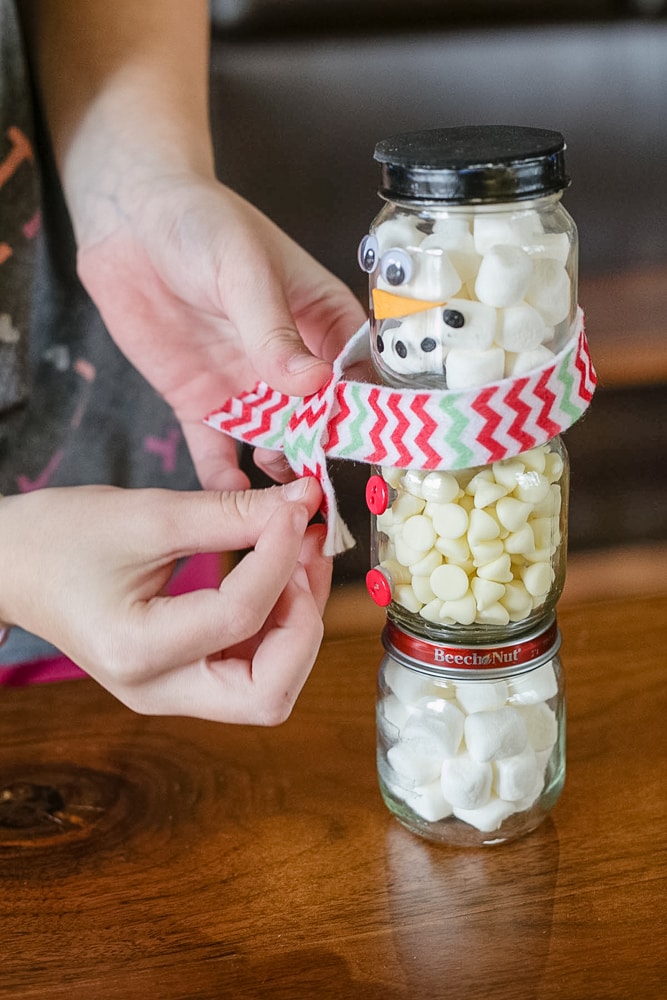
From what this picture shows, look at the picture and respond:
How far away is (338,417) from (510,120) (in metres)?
1.23

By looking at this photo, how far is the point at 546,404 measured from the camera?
0.50 meters

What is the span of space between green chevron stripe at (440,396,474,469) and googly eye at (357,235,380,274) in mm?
72

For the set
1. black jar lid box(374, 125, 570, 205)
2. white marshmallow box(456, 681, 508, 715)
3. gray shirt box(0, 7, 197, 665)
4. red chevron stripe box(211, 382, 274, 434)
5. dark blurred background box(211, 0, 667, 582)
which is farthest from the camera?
dark blurred background box(211, 0, 667, 582)

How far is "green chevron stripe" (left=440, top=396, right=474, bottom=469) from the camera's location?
494 mm

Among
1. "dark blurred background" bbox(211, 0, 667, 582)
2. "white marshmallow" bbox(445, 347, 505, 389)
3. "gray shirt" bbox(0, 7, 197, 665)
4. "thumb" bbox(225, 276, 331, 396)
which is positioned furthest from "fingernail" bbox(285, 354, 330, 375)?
"dark blurred background" bbox(211, 0, 667, 582)

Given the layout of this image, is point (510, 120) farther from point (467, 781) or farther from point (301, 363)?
point (467, 781)

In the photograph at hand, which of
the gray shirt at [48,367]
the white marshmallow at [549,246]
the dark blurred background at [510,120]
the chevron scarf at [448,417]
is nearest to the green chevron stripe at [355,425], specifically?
the chevron scarf at [448,417]

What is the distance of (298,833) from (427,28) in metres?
1.33

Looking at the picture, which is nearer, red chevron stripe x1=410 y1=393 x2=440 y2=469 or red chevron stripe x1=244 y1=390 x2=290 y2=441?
red chevron stripe x1=410 y1=393 x2=440 y2=469

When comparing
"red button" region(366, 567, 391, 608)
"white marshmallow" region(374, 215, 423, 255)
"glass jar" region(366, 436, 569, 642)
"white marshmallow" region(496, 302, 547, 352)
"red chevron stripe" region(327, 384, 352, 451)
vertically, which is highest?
"white marshmallow" region(374, 215, 423, 255)

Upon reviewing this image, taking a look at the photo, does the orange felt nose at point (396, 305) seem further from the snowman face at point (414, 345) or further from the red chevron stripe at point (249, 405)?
the red chevron stripe at point (249, 405)

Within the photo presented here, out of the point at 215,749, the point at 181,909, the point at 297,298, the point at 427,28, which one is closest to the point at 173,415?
the point at 297,298

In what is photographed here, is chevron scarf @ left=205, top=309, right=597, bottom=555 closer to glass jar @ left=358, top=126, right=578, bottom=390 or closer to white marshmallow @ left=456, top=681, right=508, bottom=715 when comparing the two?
glass jar @ left=358, top=126, right=578, bottom=390

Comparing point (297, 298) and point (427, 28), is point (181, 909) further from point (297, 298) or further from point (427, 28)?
point (427, 28)
